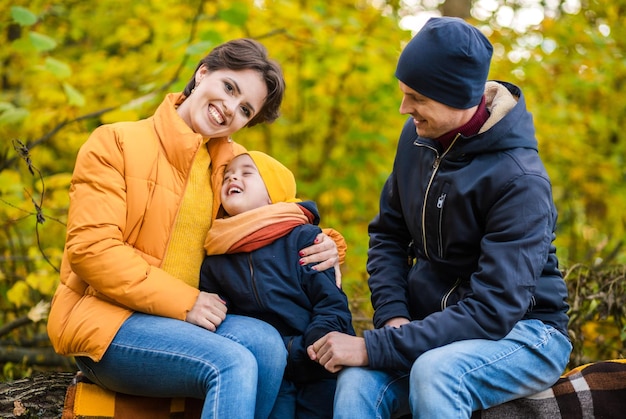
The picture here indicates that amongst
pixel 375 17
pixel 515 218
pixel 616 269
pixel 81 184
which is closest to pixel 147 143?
pixel 81 184

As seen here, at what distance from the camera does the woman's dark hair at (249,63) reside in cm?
267

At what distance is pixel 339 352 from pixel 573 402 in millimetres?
869

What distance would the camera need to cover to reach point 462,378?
2.17 meters

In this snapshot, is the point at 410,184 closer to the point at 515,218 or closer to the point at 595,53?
the point at 515,218

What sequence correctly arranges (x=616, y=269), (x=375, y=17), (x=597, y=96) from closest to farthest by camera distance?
(x=616, y=269) → (x=375, y=17) → (x=597, y=96)

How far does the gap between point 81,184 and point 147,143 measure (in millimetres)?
279

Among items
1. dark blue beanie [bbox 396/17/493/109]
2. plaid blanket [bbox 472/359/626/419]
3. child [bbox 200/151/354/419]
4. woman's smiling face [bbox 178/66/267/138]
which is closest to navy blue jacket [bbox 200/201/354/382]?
child [bbox 200/151/354/419]

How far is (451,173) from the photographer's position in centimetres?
236

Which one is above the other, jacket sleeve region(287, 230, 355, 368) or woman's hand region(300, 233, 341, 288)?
woman's hand region(300, 233, 341, 288)

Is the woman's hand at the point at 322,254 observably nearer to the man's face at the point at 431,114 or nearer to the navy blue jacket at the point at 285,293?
→ the navy blue jacket at the point at 285,293

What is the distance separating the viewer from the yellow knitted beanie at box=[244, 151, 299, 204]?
2713 mm

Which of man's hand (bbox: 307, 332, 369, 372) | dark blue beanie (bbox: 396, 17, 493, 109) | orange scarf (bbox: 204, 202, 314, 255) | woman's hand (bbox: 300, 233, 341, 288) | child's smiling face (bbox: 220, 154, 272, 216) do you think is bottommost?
man's hand (bbox: 307, 332, 369, 372)

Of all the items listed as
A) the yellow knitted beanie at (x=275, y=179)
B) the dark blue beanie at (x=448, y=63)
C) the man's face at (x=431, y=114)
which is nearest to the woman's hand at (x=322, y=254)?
the yellow knitted beanie at (x=275, y=179)

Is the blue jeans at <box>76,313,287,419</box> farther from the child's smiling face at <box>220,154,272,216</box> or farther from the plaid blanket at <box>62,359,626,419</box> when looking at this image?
the child's smiling face at <box>220,154,272,216</box>
